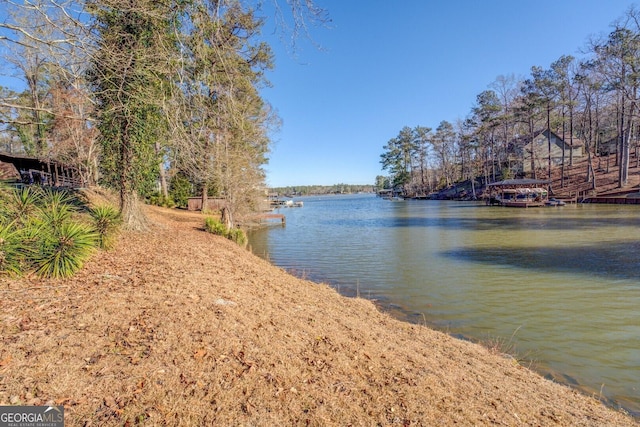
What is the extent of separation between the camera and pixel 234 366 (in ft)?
10.8

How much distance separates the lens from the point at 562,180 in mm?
44375

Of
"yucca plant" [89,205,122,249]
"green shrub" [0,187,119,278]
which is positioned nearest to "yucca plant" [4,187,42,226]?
"green shrub" [0,187,119,278]

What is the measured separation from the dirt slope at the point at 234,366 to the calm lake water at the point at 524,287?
1.25m

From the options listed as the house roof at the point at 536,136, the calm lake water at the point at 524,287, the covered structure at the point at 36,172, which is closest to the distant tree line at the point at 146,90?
the covered structure at the point at 36,172

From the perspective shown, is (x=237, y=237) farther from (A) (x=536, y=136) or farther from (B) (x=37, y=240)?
(A) (x=536, y=136)

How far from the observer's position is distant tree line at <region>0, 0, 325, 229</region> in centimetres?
546

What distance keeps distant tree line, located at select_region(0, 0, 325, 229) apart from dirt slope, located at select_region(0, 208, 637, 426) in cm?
312

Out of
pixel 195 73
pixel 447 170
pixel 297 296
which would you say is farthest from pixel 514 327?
pixel 447 170

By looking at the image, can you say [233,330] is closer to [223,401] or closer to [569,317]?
[223,401]

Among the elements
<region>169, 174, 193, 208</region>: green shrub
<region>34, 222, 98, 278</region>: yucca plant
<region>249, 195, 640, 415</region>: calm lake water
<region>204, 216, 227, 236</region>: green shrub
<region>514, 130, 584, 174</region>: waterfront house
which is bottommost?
<region>249, 195, 640, 415</region>: calm lake water

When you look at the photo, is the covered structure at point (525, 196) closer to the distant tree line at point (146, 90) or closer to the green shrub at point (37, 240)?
the distant tree line at point (146, 90)

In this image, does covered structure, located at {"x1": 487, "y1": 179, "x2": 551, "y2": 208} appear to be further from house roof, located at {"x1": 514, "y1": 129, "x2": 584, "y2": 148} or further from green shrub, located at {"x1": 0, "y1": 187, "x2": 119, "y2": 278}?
green shrub, located at {"x1": 0, "y1": 187, "x2": 119, "y2": 278}

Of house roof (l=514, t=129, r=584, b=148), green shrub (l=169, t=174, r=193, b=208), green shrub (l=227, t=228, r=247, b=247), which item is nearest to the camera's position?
green shrub (l=227, t=228, r=247, b=247)

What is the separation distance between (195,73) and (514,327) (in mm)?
8140
